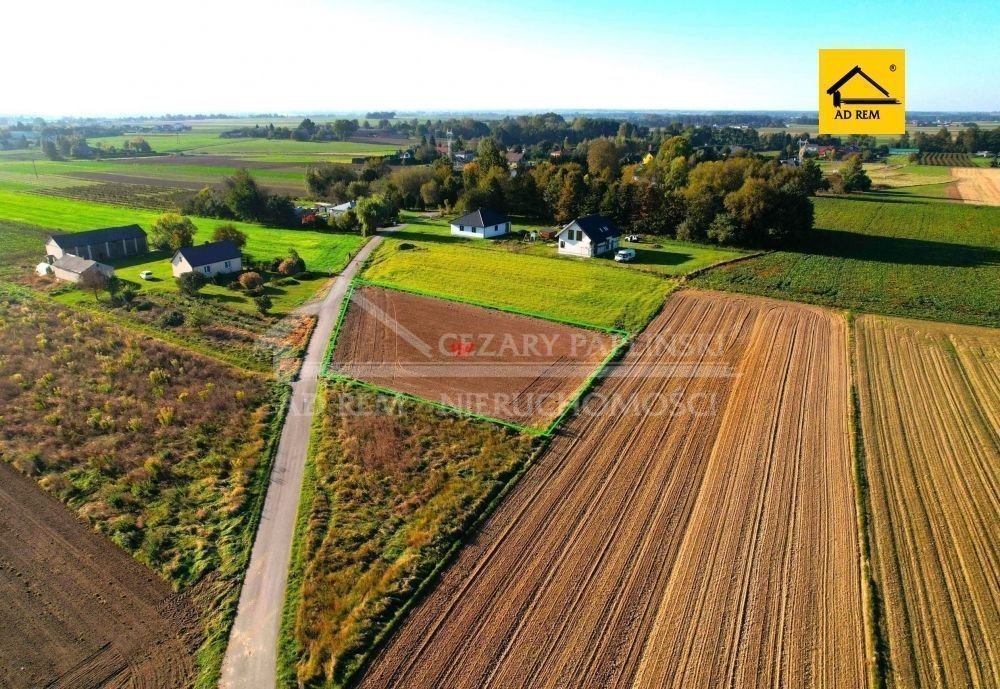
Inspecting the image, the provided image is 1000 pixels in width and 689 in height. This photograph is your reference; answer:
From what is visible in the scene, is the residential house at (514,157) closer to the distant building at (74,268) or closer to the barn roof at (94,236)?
the barn roof at (94,236)

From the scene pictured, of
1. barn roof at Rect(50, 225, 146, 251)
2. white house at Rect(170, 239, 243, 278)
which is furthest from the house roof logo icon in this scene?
barn roof at Rect(50, 225, 146, 251)

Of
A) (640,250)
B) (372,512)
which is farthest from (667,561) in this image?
(640,250)

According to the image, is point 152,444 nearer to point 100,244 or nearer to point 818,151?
point 100,244

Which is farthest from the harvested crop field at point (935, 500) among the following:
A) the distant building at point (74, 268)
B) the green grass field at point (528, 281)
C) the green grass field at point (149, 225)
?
the distant building at point (74, 268)

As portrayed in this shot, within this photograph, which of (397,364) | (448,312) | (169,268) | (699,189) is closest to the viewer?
(397,364)

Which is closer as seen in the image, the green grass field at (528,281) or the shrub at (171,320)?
the shrub at (171,320)

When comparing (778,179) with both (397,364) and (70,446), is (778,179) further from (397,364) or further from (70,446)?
(70,446)

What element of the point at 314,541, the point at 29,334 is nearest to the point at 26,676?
the point at 314,541

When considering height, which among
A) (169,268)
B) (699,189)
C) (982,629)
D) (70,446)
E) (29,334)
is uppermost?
(699,189)
